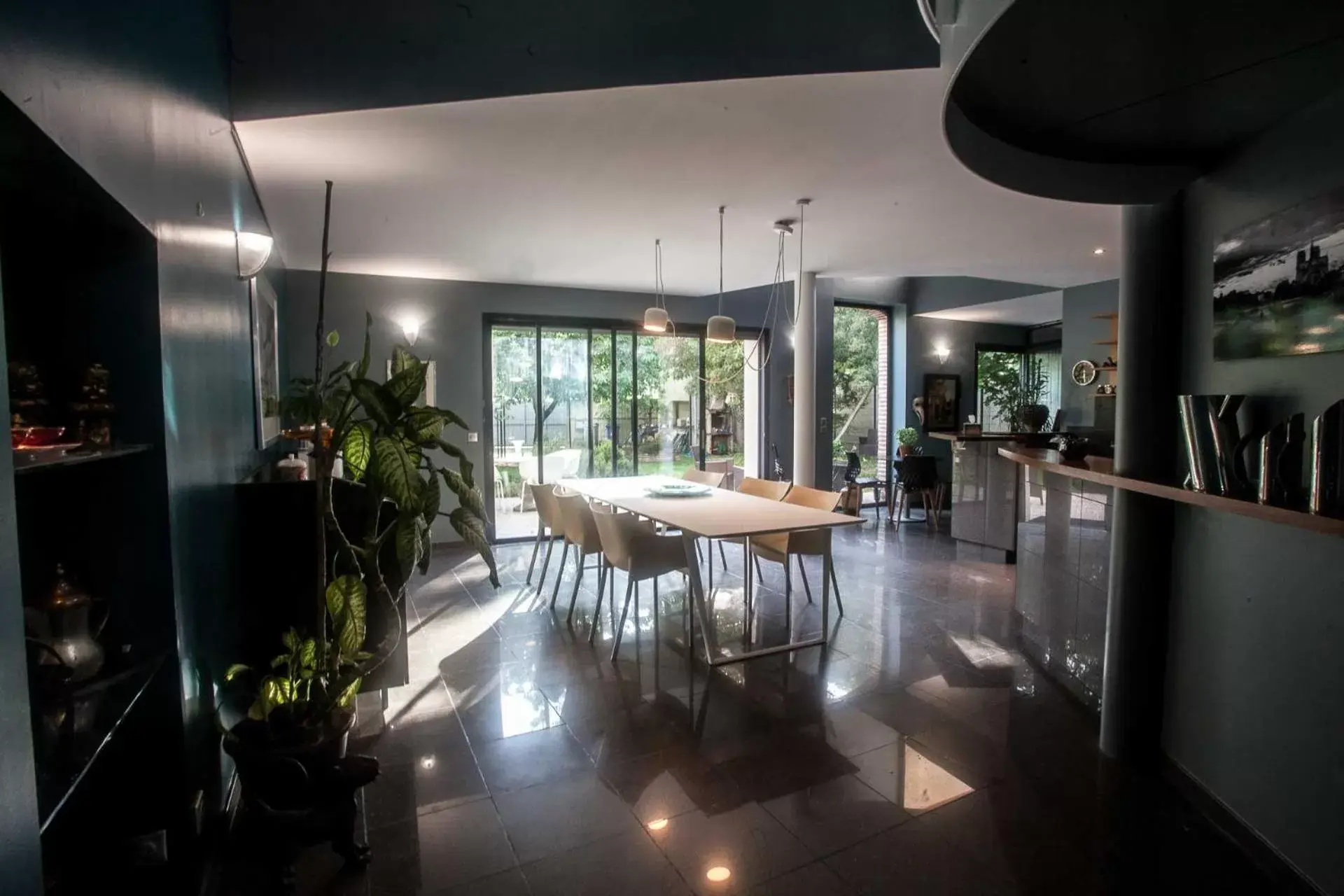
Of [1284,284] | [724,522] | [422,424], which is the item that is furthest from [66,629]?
[1284,284]

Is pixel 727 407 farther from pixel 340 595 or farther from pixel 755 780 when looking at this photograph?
pixel 340 595

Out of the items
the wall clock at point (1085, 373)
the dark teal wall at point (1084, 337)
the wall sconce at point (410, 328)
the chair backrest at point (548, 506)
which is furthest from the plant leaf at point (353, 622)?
the wall clock at point (1085, 373)

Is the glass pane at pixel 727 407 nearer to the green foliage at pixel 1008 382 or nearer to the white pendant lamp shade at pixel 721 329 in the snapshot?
the white pendant lamp shade at pixel 721 329

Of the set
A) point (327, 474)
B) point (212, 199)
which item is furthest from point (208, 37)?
point (327, 474)

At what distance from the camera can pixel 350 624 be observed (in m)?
2.13

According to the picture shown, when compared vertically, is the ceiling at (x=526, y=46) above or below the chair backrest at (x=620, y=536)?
above

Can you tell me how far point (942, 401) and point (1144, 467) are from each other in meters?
6.59

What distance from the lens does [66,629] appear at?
145 centimetres

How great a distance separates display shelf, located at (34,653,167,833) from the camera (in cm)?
115

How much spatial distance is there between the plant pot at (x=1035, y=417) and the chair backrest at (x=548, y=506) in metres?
4.94

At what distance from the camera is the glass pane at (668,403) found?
7.27 m

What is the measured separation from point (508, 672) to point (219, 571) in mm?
1467

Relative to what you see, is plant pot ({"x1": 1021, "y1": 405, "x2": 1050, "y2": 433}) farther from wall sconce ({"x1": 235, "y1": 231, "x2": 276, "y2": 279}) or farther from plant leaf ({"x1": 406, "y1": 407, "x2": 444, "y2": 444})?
wall sconce ({"x1": 235, "y1": 231, "x2": 276, "y2": 279})

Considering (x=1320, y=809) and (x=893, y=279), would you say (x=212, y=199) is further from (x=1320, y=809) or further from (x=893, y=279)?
(x=893, y=279)
